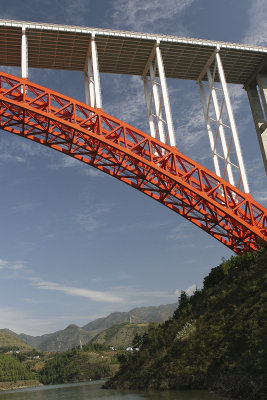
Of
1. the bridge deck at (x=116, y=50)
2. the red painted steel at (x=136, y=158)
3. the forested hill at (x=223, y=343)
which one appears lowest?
the forested hill at (x=223, y=343)

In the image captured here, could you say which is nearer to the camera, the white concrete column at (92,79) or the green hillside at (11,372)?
the white concrete column at (92,79)

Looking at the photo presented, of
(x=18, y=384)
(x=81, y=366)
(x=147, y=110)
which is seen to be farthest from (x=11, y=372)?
(x=147, y=110)

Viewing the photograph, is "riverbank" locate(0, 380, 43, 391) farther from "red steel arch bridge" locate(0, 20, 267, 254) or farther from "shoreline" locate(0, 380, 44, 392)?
"red steel arch bridge" locate(0, 20, 267, 254)

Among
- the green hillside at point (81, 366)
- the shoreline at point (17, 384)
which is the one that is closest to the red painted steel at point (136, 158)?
the green hillside at point (81, 366)

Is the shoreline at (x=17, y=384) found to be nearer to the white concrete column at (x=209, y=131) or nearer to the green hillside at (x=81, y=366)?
the green hillside at (x=81, y=366)

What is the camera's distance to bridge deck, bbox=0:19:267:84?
2977cm

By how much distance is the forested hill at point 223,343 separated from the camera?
14.9 meters

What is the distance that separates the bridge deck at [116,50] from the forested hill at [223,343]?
1773cm

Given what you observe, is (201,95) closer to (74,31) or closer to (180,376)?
(74,31)

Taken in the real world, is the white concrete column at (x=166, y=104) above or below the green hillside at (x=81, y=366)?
above

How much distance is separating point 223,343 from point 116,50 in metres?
24.7

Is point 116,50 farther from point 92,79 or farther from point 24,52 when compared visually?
point 24,52

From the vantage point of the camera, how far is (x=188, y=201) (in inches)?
1102

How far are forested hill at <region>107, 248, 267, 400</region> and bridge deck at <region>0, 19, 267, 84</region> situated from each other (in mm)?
17735
